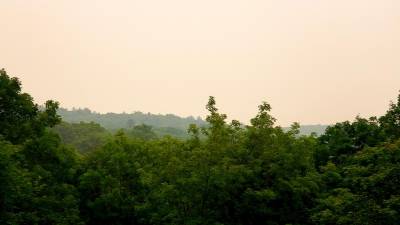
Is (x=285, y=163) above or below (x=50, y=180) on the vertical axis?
above

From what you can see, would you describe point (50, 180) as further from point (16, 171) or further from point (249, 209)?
point (249, 209)

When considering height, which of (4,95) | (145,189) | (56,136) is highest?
(4,95)

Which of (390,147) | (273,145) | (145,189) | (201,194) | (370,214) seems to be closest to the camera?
(370,214)

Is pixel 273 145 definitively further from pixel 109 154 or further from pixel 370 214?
pixel 109 154

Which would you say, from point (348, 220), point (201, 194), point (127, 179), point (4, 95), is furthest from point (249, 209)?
point (4, 95)

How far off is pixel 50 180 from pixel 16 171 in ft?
18.1

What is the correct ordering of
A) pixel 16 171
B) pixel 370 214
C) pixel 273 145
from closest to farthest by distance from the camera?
pixel 370 214
pixel 16 171
pixel 273 145

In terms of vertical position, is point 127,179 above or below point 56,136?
below

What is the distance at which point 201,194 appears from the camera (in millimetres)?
22734

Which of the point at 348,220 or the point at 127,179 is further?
the point at 127,179

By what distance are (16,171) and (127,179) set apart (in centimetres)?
1143

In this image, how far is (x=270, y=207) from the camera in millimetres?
23891

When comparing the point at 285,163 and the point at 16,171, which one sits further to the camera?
the point at 285,163

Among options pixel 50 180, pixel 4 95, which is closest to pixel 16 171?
pixel 50 180
